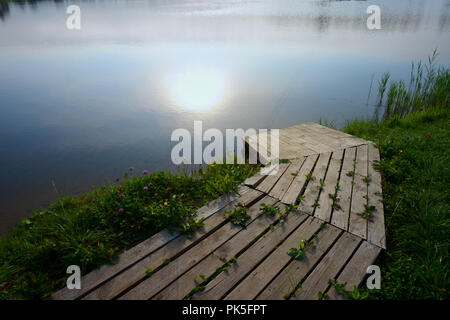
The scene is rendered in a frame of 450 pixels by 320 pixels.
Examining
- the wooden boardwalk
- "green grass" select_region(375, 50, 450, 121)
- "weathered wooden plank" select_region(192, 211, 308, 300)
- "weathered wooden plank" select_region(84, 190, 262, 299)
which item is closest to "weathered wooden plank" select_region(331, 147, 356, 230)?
the wooden boardwalk

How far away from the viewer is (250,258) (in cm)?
255

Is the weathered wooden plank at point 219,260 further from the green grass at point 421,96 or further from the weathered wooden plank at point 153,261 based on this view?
the green grass at point 421,96

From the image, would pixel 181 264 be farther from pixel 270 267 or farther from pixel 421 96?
pixel 421 96

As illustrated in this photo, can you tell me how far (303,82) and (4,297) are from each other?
11.1 metres

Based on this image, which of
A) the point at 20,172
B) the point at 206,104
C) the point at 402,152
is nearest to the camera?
the point at 402,152

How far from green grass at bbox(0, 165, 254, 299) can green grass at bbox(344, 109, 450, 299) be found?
192cm

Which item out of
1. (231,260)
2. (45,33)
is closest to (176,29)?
(45,33)

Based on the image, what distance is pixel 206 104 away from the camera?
9.33 m

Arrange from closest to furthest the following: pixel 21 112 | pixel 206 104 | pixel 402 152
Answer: pixel 402 152, pixel 21 112, pixel 206 104

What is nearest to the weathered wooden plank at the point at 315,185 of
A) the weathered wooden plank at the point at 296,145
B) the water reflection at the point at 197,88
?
the weathered wooden plank at the point at 296,145

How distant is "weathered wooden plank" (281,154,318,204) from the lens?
11.2 feet

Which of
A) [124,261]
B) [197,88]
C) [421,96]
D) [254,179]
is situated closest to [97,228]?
[124,261]

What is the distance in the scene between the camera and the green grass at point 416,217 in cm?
229
